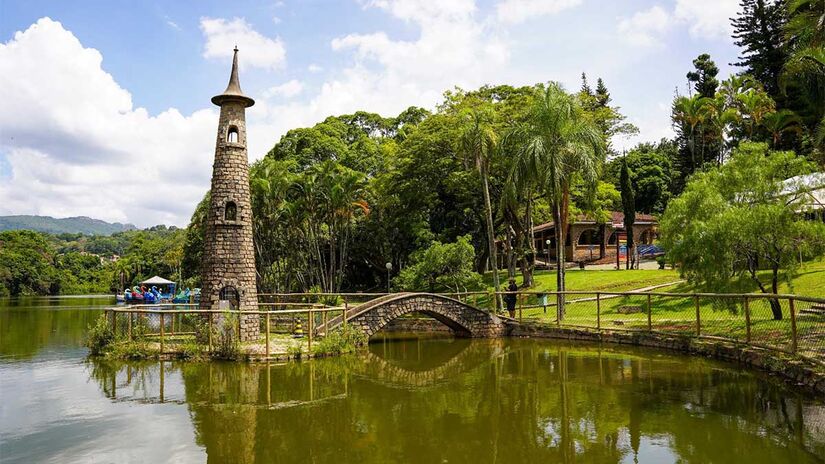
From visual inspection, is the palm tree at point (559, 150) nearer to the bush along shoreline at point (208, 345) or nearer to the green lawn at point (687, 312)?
the green lawn at point (687, 312)

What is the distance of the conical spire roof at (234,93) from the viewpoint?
2020 cm

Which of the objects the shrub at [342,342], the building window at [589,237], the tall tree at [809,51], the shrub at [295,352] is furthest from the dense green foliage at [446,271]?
the building window at [589,237]

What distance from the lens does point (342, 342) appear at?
1892 centimetres

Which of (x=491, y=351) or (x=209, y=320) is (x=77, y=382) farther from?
(x=491, y=351)

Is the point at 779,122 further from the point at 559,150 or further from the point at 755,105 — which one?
the point at 559,150

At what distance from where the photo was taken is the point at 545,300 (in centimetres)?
2509

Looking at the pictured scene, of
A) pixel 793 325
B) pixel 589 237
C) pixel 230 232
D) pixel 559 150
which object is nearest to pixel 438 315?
pixel 559 150

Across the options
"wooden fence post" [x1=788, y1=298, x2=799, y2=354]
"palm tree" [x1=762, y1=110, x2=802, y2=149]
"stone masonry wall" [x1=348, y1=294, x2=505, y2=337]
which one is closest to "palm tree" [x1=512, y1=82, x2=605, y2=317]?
"stone masonry wall" [x1=348, y1=294, x2=505, y2=337]

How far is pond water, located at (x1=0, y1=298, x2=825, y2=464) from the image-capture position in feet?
27.9

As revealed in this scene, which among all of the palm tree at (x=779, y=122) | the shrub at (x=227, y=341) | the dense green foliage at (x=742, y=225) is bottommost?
the shrub at (x=227, y=341)

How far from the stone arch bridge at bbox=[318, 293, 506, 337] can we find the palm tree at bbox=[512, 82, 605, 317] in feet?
10.0

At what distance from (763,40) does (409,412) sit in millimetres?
47562

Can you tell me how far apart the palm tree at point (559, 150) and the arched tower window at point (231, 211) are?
11.2m

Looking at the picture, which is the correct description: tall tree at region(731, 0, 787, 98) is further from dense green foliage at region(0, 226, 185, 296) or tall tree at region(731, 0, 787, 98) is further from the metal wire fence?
dense green foliage at region(0, 226, 185, 296)
